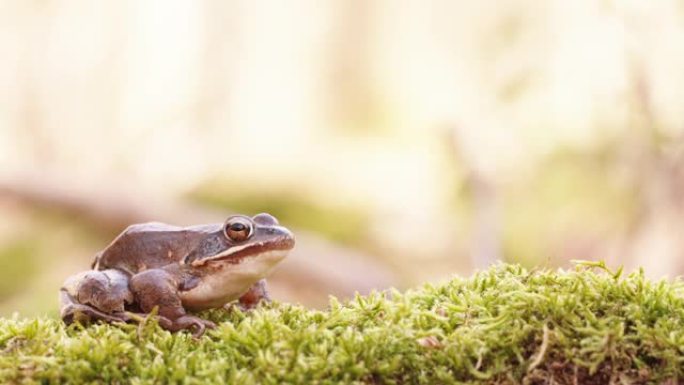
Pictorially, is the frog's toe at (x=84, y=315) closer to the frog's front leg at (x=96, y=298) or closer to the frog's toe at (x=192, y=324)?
the frog's front leg at (x=96, y=298)

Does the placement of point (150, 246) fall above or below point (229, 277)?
above

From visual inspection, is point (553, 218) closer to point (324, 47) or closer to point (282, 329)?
point (324, 47)

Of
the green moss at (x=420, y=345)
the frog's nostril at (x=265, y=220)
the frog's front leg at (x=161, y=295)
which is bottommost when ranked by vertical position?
the green moss at (x=420, y=345)

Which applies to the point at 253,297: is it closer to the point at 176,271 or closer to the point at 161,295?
the point at 176,271

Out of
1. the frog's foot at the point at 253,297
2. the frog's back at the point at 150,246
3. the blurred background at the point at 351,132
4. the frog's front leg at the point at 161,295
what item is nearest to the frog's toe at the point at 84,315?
the frog's front leg at the point at 161,295

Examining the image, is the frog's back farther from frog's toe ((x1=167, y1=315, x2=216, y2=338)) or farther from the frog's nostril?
frog's toe ((x1=167, y1=315, x2=216, y2=338))

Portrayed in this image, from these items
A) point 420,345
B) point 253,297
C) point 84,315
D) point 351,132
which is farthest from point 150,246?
point 351,132

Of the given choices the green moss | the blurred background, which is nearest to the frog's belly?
the green moss
